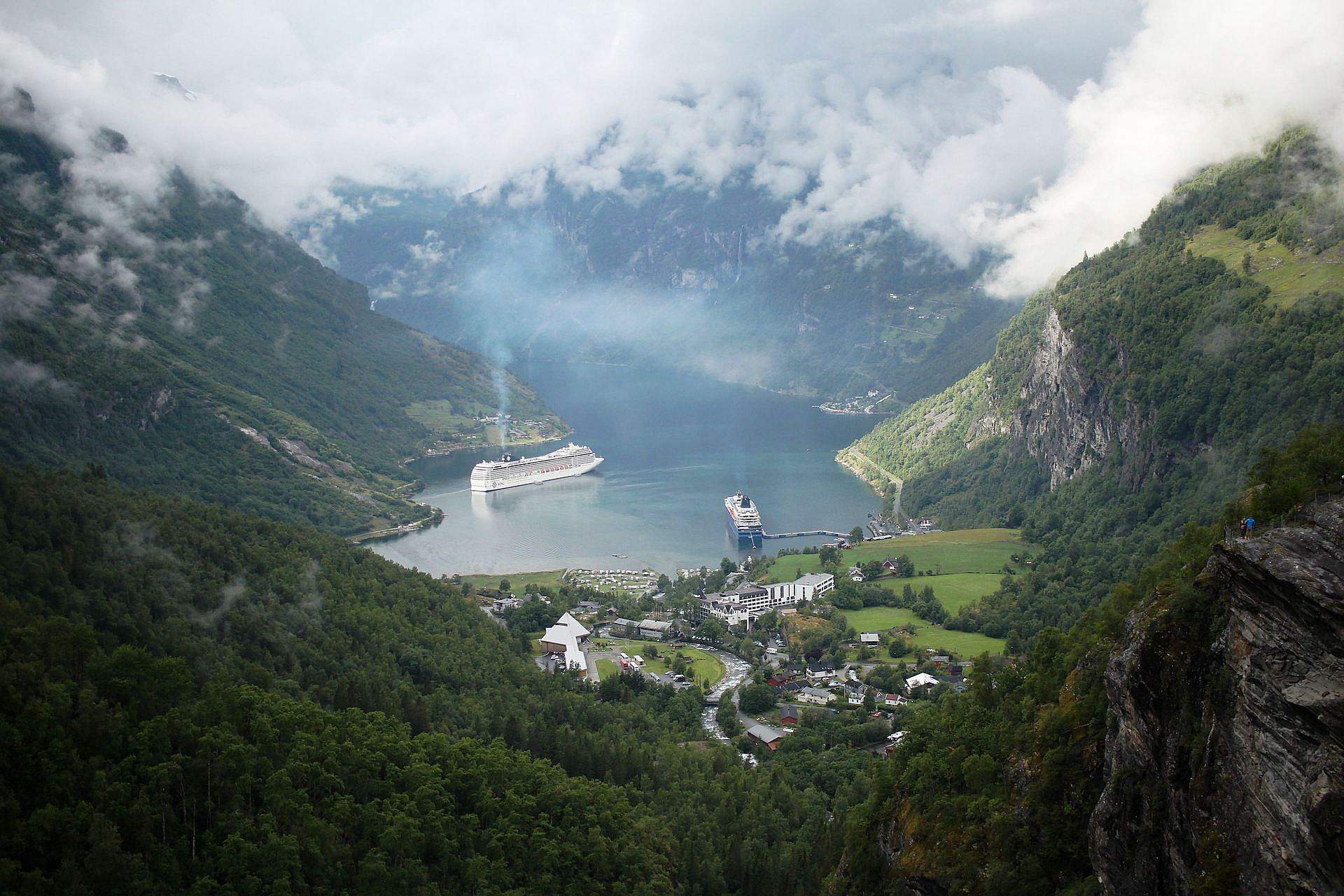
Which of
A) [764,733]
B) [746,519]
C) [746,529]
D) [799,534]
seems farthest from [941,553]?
[764,733]

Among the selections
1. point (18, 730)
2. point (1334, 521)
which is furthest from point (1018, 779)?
point (18, 730)

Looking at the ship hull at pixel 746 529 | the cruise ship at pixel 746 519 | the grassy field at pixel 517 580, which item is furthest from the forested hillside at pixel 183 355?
the ship hull at pixel 746 529

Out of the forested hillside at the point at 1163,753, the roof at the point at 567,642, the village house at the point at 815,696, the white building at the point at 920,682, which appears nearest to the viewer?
the forested hillside at the point at 1163,753

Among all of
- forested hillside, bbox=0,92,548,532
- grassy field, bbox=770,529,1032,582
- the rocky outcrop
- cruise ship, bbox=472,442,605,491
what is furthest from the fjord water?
the rocky outcrop

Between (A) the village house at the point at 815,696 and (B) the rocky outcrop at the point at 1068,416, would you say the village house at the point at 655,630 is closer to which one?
(A) the village house at the point at 815,696

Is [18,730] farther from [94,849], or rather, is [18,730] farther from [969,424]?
[969,424]

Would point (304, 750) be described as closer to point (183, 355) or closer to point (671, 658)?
point (671, 658)
